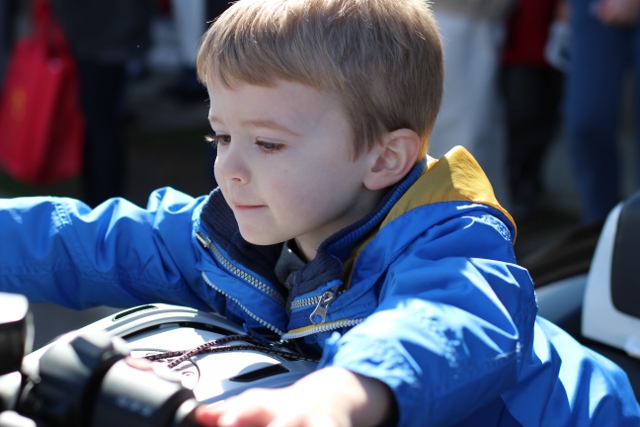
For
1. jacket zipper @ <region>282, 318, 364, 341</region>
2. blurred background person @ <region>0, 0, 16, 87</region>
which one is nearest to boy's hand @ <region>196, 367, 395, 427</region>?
jacket zipper @ <region>282, 318, 364, 341</region>

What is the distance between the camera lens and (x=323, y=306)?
145 cm

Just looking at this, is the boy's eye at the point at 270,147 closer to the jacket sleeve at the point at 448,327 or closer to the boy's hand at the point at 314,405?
the jacket sleeve at the point at 448,327

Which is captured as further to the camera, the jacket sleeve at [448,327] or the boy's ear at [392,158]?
the boy's ear at [392,158]

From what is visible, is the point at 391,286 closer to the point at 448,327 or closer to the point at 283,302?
the point at 448,327

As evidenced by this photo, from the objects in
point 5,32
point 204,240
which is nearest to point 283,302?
point 204,240

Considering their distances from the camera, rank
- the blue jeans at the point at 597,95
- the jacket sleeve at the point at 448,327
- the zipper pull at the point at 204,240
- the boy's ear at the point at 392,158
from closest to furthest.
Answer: the jacket sleeve at the point at 448,327 < the boy's ear at the point at 392,158 < the zipper pull at the point at 204,240 < the blue jeans at the point at 597,95

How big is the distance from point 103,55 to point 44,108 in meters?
0.36

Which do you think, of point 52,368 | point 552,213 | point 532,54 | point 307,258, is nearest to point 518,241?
point 552,213

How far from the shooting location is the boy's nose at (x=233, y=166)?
142cm

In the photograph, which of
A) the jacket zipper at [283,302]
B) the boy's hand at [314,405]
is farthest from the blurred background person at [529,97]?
the boy's hand at [314,405]

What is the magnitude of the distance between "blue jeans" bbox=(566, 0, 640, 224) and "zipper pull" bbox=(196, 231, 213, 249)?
2226 millimetres

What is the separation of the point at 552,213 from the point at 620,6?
163 centimetres

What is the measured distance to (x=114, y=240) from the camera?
5.66 ft

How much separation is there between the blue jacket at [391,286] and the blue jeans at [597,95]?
79.4 inches
